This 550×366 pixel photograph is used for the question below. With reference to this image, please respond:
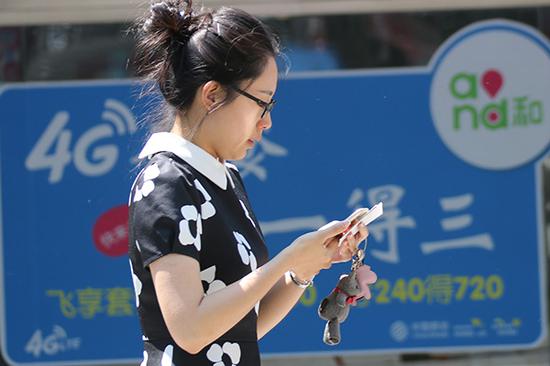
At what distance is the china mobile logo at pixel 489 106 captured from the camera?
4.41 m

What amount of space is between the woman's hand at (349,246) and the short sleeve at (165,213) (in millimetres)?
267

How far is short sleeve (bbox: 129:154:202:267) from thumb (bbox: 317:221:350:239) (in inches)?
8.7

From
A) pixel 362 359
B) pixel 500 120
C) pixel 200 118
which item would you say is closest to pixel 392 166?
pixel 500 120

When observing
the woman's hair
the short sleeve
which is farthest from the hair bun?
Answer: the short sleeve

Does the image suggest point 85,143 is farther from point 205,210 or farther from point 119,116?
point 205,210

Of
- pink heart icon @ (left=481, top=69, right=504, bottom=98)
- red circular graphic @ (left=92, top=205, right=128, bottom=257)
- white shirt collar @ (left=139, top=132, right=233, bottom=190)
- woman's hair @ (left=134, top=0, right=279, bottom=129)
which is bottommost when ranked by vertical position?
red circular graphic @ (left=92, top=205, right=128, bottom=257)

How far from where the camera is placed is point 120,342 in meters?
4.46

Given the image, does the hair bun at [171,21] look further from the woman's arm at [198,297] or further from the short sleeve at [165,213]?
the woman's arm at [198,297]

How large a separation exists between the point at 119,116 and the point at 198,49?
2.52 m

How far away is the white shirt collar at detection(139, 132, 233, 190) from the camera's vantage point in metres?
1.89

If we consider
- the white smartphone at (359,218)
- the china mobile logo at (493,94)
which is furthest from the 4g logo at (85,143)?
the white smartphone at (359,218)

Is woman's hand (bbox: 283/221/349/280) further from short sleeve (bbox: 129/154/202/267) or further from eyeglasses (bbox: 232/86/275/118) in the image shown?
eyeglasses (bbox: 232/86/275/118)

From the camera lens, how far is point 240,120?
193 cm

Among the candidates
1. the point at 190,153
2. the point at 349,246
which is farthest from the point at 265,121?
the point at 349,246
